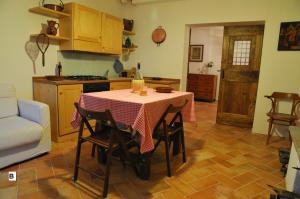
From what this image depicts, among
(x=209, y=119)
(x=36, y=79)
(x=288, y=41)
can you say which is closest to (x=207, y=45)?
(x=209, y=119)

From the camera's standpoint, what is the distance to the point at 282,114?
354 cm

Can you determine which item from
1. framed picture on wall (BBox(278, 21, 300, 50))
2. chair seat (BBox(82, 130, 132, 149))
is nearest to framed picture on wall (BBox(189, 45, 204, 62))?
framed picture on wall (BBox(278, 21, 300, 50))

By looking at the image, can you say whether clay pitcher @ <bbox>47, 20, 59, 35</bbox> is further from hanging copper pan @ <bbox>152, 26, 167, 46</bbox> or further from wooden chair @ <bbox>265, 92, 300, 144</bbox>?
wooden chair @ <bbox>265, 92, 300, 144</bbox>

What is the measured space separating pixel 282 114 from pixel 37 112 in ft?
12.0

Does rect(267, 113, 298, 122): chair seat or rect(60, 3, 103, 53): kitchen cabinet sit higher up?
rect(60, 3, 103, 53): kitchen cabinet

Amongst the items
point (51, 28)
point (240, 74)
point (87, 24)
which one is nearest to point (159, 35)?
point (87, 24)

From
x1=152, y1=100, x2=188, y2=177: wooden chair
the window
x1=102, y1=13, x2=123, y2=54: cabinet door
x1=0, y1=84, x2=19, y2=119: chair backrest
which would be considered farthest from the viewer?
the window

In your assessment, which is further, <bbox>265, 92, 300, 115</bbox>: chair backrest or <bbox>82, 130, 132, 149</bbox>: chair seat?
<bbox>265, 92, 300, 115</bbox>: chair backrest

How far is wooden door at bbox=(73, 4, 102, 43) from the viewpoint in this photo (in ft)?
11.4

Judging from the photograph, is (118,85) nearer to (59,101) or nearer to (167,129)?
(59,101)

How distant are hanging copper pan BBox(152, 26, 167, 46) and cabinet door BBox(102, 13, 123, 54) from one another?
73cm

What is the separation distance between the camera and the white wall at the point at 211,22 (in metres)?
3.59

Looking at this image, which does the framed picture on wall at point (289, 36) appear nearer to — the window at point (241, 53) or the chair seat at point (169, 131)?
the window at point (241, 53)

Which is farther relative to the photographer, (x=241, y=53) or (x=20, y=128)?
(x=241, y=53)
